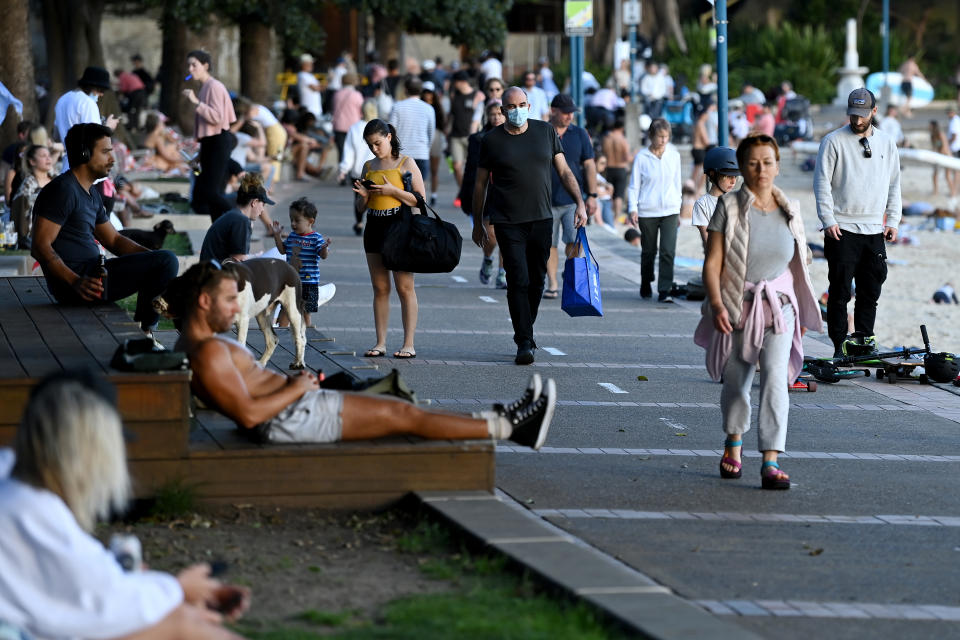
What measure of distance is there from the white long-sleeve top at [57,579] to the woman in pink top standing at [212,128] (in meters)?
12.2

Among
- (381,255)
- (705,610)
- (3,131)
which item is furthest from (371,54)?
(705,610)

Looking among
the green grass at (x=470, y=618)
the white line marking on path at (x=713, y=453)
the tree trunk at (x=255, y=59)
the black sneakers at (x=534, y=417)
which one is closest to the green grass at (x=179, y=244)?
the white line marking on path at (x=713, y=453)

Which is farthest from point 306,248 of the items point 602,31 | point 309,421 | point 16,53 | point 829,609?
point 602,31

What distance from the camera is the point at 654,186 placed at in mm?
15117

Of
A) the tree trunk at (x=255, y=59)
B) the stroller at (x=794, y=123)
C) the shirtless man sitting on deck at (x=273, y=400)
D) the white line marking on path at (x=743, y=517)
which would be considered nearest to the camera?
the shirtless man sitting on deck at (x=273, y=400)

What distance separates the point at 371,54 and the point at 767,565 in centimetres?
3567

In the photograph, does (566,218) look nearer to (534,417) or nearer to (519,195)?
(519,195)

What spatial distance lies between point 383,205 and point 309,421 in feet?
14.6

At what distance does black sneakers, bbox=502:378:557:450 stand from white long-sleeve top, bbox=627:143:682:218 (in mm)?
7939

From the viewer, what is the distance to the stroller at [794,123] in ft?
129

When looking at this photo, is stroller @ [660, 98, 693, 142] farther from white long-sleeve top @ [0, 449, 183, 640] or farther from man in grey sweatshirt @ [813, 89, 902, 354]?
white long-sleeve top @ [0, 449, 183, 640]

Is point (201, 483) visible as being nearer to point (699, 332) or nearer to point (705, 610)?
point (705, 610)

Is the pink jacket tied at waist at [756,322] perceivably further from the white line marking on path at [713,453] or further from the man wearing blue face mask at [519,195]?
the man wearing blue face mask at [519,195]

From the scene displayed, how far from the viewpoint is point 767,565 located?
6.29 meters
